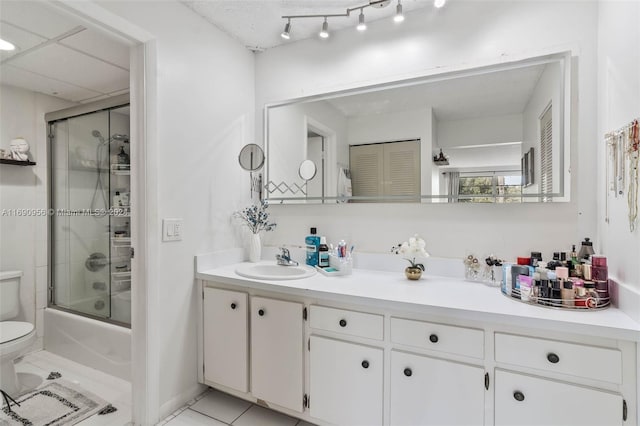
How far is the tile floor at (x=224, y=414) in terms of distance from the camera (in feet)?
5.62

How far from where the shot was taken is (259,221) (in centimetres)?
225

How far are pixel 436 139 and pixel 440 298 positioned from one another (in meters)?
0.97

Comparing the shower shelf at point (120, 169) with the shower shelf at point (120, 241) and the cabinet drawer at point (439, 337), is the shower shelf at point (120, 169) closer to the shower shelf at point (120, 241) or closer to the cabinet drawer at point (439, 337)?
the shower shelf at point (120, 241)

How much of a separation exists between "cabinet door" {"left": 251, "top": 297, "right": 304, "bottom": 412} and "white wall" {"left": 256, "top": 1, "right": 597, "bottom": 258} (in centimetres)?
70

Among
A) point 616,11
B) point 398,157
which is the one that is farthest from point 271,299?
point 616,11

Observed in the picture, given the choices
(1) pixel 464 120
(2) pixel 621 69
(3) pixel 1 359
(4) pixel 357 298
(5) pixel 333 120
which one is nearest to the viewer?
(2) pixel 621 69

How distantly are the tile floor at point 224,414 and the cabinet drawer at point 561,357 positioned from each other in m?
1.14

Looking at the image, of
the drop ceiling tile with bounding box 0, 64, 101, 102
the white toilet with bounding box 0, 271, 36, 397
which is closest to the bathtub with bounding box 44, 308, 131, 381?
the white toilet with bounding box 0, 271, 36, 397

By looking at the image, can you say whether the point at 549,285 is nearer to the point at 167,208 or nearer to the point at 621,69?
the point at 621,69

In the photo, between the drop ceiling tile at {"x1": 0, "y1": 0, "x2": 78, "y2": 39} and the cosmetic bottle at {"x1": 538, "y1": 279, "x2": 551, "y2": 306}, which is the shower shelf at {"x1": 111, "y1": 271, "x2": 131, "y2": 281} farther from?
the cosmetic bottle at {"x1": 538, "y1": 279, "x2": 551, "y2": 306}

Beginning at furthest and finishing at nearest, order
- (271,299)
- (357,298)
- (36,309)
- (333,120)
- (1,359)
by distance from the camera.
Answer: (36,309)
(333,120)
(1,359)
(271,299)
(357,298)

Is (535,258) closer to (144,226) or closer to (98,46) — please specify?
(144,226)

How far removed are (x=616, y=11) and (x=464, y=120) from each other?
2.33 feet

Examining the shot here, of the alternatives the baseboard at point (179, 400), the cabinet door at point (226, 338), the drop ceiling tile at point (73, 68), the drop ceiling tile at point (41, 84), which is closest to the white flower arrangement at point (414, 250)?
the cabinet door at point (226, 338)
